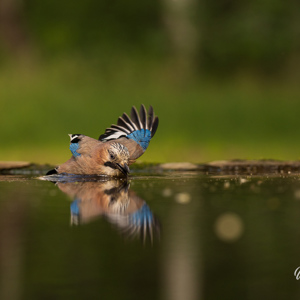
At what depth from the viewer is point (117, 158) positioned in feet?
30.9

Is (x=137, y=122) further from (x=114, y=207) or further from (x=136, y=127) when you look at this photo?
(x=114, y=207)

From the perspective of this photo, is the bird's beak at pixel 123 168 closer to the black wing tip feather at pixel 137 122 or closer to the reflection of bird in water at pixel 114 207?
the reflection of bird in water at pixel 114 207

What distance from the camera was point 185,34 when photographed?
21797 millimetres

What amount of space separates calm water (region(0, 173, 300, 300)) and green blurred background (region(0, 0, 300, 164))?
456 cm

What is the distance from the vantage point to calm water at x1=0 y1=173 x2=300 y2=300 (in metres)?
4.14

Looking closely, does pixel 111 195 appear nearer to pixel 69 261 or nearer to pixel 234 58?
pixel 69 261

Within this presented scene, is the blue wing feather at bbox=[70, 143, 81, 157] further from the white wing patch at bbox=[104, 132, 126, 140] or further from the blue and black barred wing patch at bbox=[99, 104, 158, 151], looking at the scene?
the white wing patch at bbox=[104, 132, 126, 140]

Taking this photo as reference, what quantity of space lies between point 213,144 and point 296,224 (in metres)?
7.78

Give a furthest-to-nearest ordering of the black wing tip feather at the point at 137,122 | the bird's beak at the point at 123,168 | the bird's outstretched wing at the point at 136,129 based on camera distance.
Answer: the black wing tip feather at the point at 137,122
the bird's outstretched wing at the point at 136,129
the bird's beak at the point at 123,168

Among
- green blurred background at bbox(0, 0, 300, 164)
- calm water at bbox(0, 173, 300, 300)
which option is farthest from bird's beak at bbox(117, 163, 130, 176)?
green blurred background at bbox(0, 0, 300, 164)

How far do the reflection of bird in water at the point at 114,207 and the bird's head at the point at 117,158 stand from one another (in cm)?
32

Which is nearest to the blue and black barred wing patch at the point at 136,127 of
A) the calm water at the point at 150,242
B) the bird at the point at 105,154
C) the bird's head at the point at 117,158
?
the bird at the point at 105,154

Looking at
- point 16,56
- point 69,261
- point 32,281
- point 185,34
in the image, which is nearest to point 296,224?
point 69,261

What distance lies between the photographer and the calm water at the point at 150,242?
4141 millimetres
